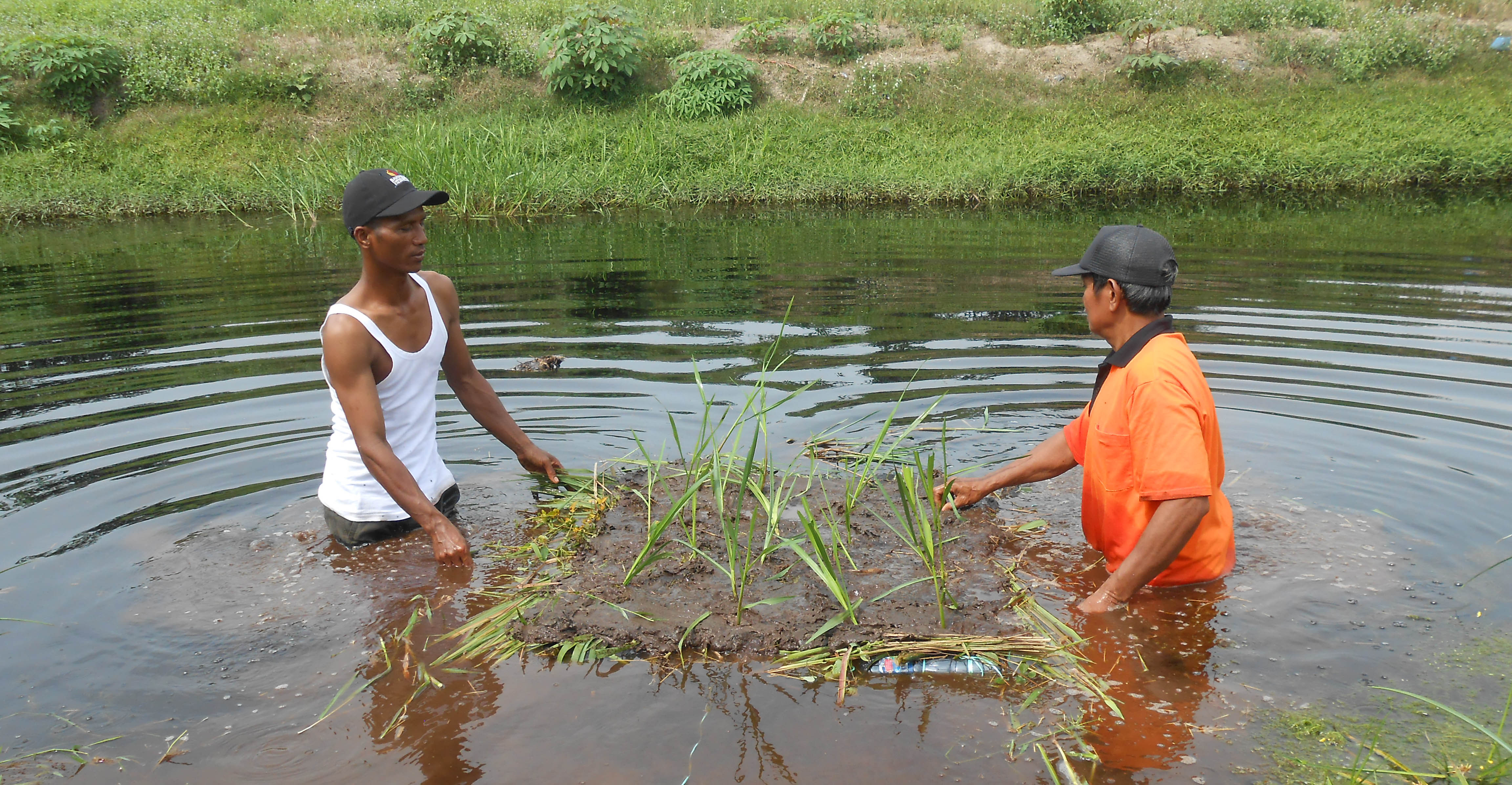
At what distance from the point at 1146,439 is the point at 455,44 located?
63.6 feet

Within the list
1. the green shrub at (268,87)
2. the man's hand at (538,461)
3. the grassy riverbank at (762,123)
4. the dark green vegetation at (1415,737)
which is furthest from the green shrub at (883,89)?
the dark green vegetation at (1415,737)

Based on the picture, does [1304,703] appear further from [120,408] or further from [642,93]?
[642,93]

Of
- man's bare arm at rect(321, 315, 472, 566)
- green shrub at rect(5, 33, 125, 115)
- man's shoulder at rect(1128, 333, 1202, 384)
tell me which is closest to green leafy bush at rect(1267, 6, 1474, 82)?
man's shoulder at rect(1128, 333, 1202, 384)

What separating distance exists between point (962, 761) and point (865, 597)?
959 mm

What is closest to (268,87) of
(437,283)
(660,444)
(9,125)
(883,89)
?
(9,125)

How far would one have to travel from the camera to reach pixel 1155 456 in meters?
3.40

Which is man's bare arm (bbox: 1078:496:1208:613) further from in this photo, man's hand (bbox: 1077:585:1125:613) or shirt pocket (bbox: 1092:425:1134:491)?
shirt pocket (bbox: 1092:425:1134:491)

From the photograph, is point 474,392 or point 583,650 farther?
point 474,392

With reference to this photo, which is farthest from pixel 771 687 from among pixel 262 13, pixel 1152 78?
pixel 262 13

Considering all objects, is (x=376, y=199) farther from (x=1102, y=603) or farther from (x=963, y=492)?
(x=1102, y=603)

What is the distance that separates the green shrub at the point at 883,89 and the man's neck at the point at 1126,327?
15930mm

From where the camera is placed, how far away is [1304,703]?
3279 millimetres

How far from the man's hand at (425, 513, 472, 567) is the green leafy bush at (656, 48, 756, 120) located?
50.7 feet

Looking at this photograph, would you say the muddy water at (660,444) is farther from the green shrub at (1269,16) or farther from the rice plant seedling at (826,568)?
the green shrub at (1269,16)
